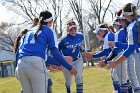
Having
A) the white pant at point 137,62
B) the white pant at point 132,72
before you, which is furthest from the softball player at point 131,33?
the white pant at point 132,72

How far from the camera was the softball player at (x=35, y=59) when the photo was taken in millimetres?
7102

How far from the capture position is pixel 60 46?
11.8 meters

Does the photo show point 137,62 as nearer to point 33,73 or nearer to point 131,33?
point 131,33

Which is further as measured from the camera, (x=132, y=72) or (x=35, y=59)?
(x=132, y=72)

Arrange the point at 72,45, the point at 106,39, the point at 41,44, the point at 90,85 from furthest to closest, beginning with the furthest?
the point at 90,85, the point at 72,45, the point at 106,39, the point at 41,44

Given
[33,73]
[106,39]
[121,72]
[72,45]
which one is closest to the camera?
[33,73]

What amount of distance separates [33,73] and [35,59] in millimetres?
258

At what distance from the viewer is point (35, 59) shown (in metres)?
7.10

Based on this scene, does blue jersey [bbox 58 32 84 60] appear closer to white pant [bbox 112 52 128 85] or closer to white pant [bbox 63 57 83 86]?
white pant [bbox 63 57 83 86]

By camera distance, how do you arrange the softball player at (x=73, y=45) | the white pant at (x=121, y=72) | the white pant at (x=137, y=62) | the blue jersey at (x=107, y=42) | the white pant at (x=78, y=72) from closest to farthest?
the white pant at (x=137, y=62) < the white pant at (x=121, y=72) < the blue jersey at (x=107, y=42) < the white pant at (x=78, y=72) < the softball player at (x=73, y=45)

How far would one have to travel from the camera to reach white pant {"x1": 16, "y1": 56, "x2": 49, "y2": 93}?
23.3ft

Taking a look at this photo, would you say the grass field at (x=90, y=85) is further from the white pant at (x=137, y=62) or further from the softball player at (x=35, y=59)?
the softball player at (x=35, y=59)

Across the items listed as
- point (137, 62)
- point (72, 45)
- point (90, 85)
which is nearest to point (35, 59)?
point (137, 62)

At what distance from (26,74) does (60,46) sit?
4.71 m
